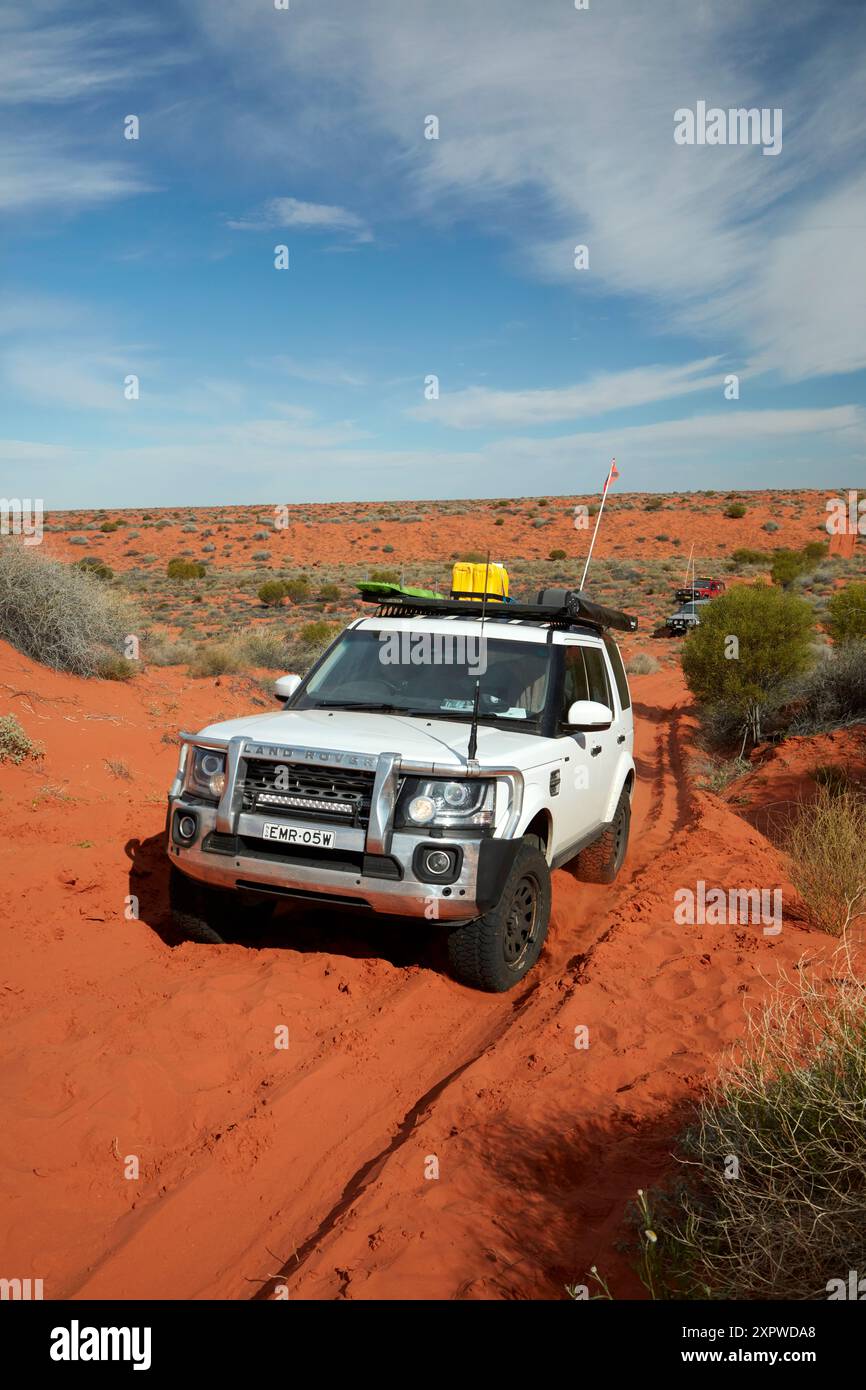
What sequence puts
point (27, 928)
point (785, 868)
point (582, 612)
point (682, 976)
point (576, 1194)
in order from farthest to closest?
point (785, 868) < point (582, 612) < point (27, 928) < point (682, 976) < point (576, 1194)

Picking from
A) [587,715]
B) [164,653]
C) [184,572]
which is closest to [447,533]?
[184,572]

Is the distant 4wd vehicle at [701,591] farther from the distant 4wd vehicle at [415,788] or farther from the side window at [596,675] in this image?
the distant 4wd vehicle at [415,788]

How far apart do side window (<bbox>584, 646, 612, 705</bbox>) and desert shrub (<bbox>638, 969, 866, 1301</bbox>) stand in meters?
3.83

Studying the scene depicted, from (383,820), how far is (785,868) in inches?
169

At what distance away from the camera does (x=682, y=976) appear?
552 centimetres

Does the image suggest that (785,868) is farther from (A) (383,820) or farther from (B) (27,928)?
(B) (27,928)

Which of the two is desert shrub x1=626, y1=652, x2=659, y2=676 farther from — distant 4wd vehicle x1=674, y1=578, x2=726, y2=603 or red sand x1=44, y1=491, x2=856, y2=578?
red sand x1=44, y1=491, x2=856, y2=578

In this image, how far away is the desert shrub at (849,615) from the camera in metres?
16.5

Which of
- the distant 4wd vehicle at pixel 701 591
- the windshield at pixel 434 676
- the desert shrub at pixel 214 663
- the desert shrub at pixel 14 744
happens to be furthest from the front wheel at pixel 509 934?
the distant 4wd vehicle at pixel 701 591

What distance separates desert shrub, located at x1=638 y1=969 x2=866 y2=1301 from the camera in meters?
2.65

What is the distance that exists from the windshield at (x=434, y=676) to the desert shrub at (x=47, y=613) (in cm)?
743

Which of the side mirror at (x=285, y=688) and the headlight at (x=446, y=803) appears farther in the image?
the side mirror at (x=285, y=688)
